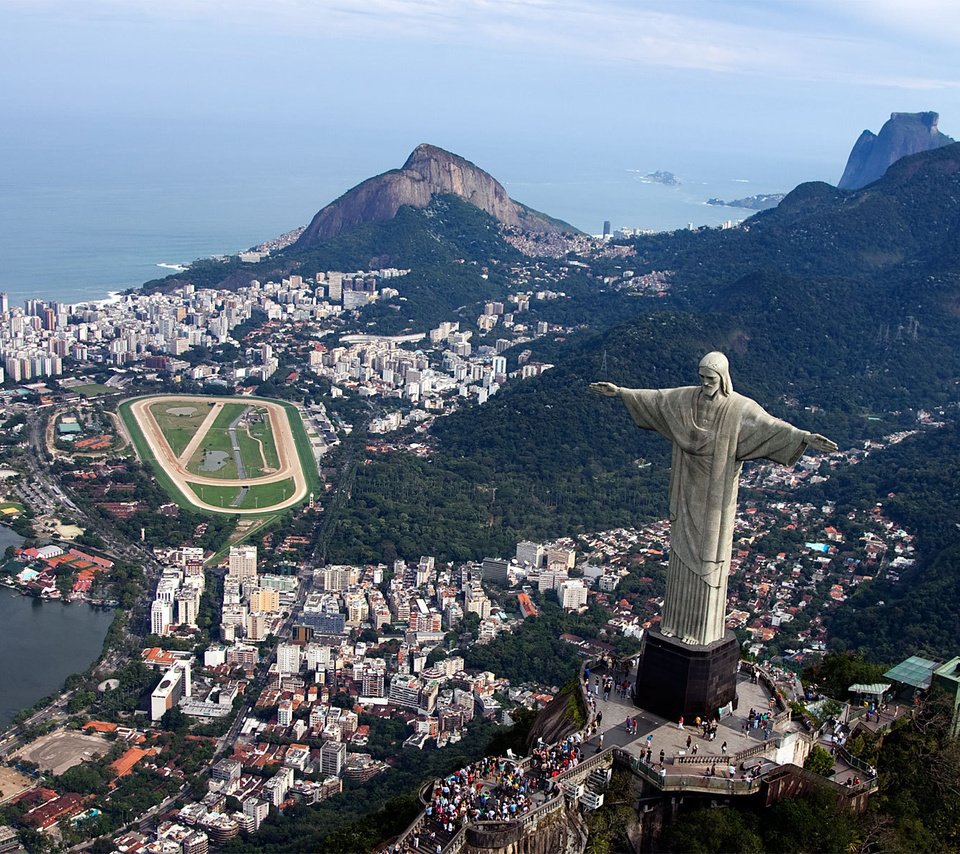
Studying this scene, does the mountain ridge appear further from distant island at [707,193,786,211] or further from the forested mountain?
distant island at [707,193,786,211]

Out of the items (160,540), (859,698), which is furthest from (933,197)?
(859,698)

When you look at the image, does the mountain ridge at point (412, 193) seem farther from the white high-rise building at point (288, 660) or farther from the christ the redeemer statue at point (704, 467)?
the christ the redeemer statue at point (704, 467)

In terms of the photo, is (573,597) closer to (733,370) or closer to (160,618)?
(160,618)

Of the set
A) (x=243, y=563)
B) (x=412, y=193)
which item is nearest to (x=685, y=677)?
(x=243, y=563)

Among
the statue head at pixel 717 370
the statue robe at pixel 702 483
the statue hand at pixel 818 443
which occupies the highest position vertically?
the statue head at pixel 717 370

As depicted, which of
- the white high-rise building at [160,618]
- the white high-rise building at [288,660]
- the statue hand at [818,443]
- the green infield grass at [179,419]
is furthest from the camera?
the green infield grass at [179,419]

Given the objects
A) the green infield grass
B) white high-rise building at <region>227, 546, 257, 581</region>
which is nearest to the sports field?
the green infield grass

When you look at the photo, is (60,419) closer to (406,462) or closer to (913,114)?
(406,462)

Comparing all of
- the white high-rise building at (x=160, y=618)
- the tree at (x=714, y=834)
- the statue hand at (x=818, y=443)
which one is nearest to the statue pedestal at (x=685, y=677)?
the tree at (x=714, y=834)
